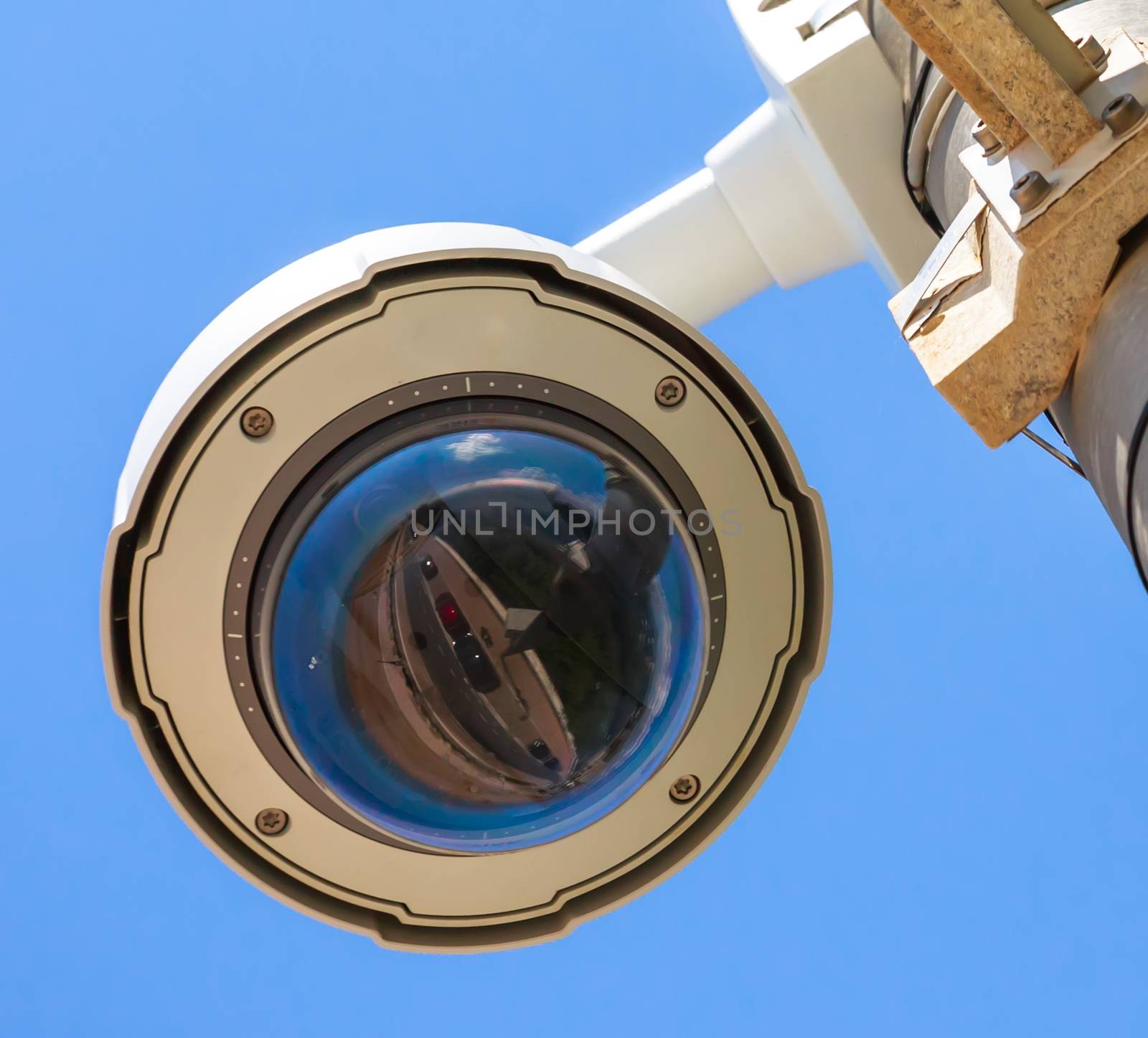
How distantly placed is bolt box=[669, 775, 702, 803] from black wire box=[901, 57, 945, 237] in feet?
3.63

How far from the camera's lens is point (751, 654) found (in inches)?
65.7

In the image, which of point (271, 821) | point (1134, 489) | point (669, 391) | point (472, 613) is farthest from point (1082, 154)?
point (271, 821)

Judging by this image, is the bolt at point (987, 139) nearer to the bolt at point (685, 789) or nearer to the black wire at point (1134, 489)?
the black wire at point (1134, 489)

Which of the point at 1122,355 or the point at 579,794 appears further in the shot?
the point at 579,794

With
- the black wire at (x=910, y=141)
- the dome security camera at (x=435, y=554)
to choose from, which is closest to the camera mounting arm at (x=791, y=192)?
the black wire at (x=910, y=141)

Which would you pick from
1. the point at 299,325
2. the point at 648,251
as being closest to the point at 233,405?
the point at 299,325

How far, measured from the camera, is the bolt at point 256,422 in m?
1.50

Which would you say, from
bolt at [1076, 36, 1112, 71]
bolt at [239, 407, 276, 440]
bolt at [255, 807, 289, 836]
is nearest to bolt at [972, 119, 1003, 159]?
bolt at [1076, 36, 1112, 71]

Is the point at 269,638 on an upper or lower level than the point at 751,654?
upper

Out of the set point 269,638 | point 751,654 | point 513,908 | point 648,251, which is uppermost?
point 648,251

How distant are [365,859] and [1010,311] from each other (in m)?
1.09

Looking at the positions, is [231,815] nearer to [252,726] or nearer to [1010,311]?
[252,726]

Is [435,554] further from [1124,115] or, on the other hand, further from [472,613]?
[1124,115]

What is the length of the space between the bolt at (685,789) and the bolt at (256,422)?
75 cm
